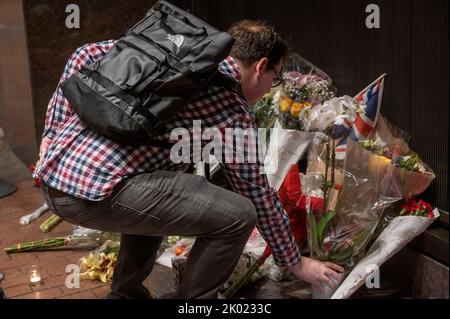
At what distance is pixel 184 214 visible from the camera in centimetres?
239

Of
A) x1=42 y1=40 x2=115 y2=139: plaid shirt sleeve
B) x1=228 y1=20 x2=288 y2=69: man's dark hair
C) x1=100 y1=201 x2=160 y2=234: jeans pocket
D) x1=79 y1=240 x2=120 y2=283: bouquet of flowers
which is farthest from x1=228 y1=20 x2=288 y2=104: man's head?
x1=79 y1=240 x2=120 y2=283: bouquet of flowers

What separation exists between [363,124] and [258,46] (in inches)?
37.5

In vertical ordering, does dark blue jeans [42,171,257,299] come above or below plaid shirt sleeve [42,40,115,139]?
below

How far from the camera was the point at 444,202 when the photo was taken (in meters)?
3.03

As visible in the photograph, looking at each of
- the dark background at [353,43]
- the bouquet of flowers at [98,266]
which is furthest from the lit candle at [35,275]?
the dark background at [353,43]

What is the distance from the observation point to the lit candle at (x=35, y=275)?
339 centimetres

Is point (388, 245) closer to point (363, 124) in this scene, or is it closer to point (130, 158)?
point (363, 124)

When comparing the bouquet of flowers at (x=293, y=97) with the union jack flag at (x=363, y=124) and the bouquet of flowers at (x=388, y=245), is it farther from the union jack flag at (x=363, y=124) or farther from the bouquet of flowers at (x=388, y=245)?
the bouquet of flowers at (x=388, y=245)

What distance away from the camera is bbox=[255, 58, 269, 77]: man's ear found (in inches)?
100

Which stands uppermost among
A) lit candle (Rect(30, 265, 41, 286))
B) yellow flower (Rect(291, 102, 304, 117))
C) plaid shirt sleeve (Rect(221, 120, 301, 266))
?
yellow flower (Rect(291, 102, 304, 117))

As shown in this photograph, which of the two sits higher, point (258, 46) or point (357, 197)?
point (258, 46)

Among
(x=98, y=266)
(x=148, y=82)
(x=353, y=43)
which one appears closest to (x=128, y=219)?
(x=148, y=82)

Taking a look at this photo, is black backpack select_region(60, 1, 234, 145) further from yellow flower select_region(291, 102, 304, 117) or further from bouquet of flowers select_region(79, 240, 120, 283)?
bouquet of flowers select_region(79, 240, 120, 283)
